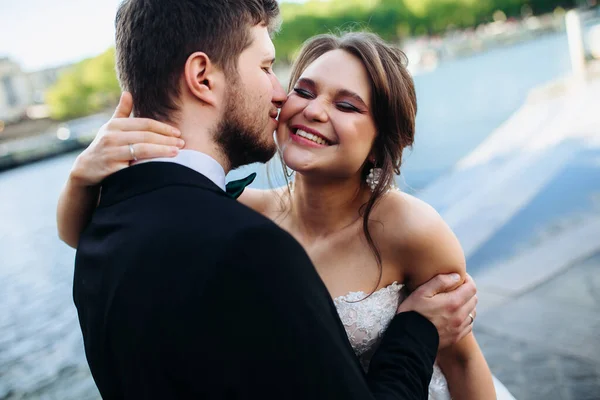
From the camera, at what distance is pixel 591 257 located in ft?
17.1

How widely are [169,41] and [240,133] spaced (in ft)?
1.05

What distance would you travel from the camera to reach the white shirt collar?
1.46 m

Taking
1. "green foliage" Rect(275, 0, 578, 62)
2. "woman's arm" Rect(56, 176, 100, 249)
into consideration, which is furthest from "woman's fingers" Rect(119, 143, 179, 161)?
"green foliage" Rect(275, 0, 578, 62)

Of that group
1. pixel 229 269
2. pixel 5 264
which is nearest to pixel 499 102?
pixel 5 264

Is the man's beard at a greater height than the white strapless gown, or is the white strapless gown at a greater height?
the man's beard

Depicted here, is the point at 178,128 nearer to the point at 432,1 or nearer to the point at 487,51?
the point at 487,51

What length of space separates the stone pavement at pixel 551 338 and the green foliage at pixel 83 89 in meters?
61.0

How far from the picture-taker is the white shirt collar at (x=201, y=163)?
1.46 metres

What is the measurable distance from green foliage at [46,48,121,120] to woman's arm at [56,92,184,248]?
6273cm

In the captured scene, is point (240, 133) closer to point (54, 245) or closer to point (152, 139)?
point (152, 139)

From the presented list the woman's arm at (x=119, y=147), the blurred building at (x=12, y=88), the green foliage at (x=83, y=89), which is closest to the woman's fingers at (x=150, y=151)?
the woman's arm at (x=119, y=147)

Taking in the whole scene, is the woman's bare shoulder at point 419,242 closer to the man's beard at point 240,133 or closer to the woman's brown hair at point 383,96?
the woman's brown hair at point 383,96

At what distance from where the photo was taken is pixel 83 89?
6294 centimetres

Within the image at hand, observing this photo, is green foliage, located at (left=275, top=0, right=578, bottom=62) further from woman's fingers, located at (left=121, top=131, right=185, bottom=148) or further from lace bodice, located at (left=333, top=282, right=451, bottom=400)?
woman's fingers, located at (left=121, top=131, right=185, bottom=148)
